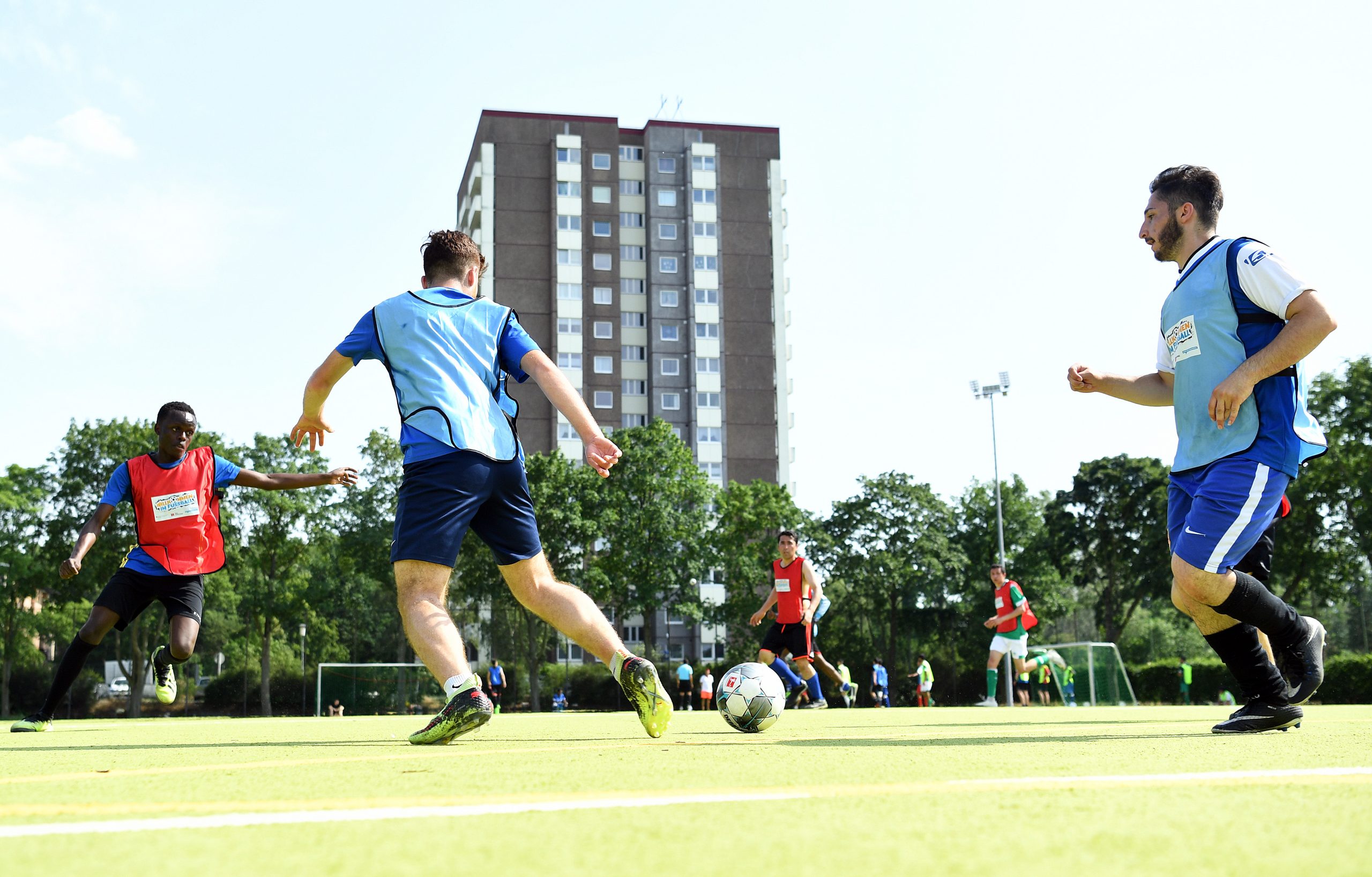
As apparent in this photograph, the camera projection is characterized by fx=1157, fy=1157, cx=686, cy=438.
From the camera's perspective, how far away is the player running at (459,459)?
501cm

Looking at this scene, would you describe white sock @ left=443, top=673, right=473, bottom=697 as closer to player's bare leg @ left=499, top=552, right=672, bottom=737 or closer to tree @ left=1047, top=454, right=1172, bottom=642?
player's bare leg @ left=499, top=552, right=672, bottom=737

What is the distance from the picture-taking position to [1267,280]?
516cm

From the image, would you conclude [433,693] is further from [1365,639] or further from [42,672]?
[1365,639]

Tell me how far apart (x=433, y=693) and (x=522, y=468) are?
23.2 m

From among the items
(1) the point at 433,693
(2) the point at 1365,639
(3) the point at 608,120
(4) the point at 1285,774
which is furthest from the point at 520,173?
(4) the point at 1285,774

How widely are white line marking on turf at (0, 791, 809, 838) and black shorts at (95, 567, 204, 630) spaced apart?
230 inches

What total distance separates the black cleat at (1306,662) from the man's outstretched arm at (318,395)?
4.68 metres

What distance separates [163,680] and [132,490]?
1.55 metres

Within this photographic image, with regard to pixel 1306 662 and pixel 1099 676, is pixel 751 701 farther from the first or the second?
pixel 1099 676

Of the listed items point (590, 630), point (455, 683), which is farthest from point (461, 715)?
point (590, 630)

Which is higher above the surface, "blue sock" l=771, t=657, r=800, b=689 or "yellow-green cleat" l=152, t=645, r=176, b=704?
"yellow-green cleat" l=152, t=645, r=176, b=704

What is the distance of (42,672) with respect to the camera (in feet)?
193

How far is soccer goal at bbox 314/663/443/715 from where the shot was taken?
26.7 m

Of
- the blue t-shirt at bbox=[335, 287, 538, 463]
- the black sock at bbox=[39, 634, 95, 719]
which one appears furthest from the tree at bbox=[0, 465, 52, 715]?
the blue t-shirt at bbox=[335, 287, 538, 463]
